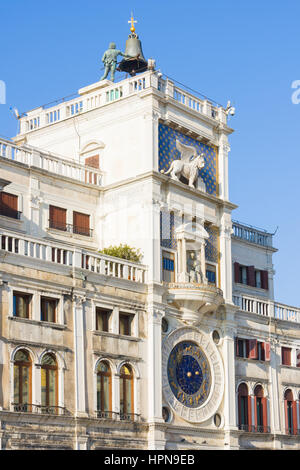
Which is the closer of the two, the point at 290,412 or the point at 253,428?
the point at 253,428

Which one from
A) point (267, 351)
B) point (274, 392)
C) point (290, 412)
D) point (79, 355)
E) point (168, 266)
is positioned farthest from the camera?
point (290, 412)

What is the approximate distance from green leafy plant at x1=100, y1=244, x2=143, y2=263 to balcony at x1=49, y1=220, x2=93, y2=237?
5.82 feet

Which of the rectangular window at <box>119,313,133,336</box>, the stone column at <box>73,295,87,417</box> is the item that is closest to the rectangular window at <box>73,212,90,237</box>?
the rectangular window at <box>119,313,133,336</box>

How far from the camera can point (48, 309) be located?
41531mm

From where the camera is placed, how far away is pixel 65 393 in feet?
134

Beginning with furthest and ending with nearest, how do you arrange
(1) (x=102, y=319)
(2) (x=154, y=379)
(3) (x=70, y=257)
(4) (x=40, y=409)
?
(2) (x=154, y=379)
(1) (x=102, y=319)
(3) (x=70, y=257)
(4) (x=40, y=409)

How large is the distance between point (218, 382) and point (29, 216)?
12.2 m

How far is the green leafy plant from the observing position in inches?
1831

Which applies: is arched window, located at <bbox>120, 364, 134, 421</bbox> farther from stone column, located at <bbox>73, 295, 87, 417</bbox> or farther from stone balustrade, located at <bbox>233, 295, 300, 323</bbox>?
stone balustrade, located at <bbox>233, 295, 300, 323</bbox>

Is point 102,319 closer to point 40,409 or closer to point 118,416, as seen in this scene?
point 118,416

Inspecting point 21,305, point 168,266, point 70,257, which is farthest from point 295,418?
point 21,305

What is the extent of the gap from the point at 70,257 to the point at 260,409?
1519cm

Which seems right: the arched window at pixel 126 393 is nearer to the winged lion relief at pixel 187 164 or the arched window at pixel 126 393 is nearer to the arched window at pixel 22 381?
the arched window at pixel 22 381
